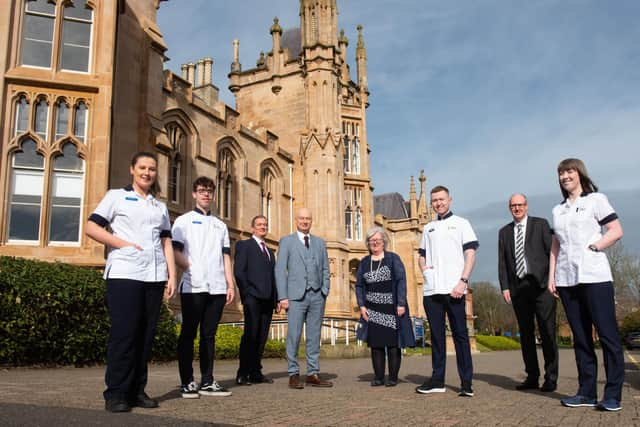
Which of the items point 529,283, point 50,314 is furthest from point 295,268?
point 50,314

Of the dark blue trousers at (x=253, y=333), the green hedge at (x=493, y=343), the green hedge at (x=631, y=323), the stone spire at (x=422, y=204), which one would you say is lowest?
the green hedge at (x=493, y=343)

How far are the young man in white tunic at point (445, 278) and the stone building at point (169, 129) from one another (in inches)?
343

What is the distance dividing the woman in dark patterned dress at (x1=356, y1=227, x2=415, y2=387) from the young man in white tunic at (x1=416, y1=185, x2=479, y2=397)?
0.65 meters

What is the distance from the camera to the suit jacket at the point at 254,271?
6691 millimetres

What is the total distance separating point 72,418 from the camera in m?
3.40

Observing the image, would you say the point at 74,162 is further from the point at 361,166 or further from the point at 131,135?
the point at 361,166

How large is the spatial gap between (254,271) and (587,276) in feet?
12.2

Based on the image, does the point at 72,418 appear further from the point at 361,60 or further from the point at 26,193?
the point at 361,60

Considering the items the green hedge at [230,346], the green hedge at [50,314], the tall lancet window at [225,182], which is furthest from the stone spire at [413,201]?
the green hedge at [50,314]

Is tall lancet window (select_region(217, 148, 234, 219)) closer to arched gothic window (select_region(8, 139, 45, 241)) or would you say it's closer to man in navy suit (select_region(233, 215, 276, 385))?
arched gothic window (select_region(8, 139, 45, 241))

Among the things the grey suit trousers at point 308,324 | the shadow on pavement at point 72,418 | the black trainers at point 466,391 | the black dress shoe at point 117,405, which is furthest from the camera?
the grey suit trousers at point 308,324

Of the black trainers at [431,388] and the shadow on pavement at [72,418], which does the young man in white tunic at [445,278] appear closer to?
the black trainers at [431,388]

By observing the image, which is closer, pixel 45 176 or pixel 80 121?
pixel 45 176

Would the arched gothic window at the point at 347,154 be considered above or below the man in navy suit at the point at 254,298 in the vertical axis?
above
